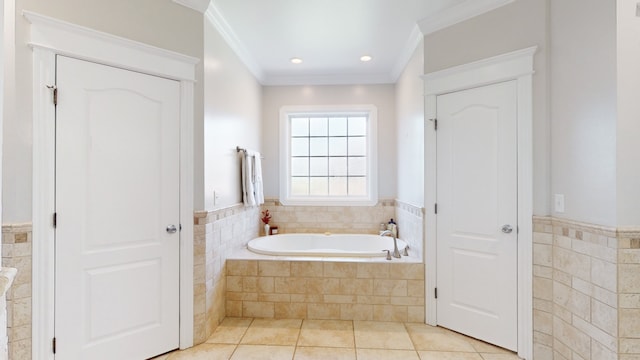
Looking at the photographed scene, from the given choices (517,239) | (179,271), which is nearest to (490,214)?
(517,239)

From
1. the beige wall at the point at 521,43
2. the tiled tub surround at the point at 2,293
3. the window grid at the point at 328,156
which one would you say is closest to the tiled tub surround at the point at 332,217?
the window grid at the point at 328,156

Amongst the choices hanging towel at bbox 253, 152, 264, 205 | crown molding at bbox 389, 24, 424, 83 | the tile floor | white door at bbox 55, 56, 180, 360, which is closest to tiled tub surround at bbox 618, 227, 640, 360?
the tile floor

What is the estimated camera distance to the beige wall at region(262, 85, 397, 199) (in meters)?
4.17

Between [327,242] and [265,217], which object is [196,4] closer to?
[265,217]

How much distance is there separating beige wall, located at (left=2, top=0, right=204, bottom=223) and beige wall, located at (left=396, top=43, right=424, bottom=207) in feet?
6.17

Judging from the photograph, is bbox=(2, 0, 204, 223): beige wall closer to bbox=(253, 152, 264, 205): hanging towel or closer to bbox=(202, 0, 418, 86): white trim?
bbox=(202, 0, 418, 86): white trim

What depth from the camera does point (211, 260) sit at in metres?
2.61

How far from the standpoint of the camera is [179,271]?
2365 mm

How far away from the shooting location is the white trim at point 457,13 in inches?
94.7

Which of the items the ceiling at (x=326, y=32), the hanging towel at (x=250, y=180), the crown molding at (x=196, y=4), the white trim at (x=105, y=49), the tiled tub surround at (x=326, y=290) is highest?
the ceiling at (x=326, y=32)

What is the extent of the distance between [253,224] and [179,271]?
1499mm

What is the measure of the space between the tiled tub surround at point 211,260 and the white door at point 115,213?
150mm

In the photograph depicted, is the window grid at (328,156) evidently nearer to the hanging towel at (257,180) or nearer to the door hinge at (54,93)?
the hanging towel at (257,180)

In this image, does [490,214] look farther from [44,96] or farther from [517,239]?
[44,96]
